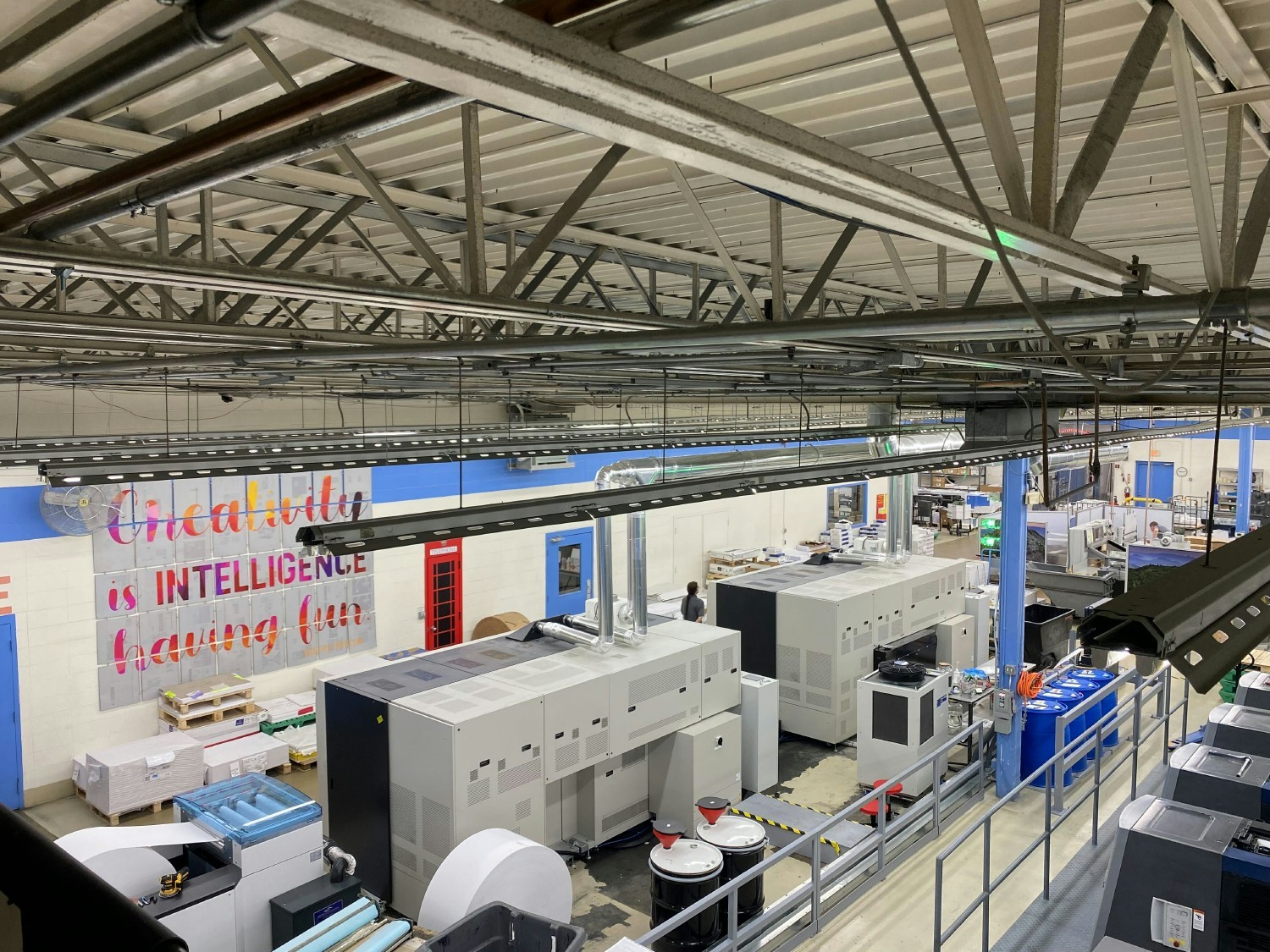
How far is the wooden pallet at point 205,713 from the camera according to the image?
36.3 feet

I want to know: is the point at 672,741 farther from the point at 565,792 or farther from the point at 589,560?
the point at 589,560

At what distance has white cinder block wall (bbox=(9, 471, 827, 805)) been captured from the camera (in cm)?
1032

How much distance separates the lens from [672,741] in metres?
8.73

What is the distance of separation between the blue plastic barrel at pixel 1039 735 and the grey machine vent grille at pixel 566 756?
5.34 m

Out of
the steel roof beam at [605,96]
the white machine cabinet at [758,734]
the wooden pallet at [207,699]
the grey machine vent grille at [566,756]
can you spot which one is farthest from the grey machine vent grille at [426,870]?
the steel roof beam at [605,96]

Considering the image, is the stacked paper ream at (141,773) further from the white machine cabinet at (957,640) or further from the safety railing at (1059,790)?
the white machine cabinet at (957,640)

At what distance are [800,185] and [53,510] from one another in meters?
11.2

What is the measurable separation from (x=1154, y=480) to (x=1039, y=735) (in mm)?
24088

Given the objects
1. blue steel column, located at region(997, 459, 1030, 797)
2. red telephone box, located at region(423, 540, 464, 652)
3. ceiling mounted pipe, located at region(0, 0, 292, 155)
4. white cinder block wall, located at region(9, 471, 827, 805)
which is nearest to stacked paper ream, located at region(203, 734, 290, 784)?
white cinder block wall, located at region(9, 471, 827, 805)

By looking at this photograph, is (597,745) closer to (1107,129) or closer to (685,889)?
(685,889)

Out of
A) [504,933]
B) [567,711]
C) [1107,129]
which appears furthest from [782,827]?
[1107,129]

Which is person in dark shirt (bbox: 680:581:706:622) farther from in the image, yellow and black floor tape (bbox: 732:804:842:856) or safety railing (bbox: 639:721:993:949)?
yellow and black floor tape (bbox: 732:804:842:856)

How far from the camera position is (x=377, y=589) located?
44.8ft

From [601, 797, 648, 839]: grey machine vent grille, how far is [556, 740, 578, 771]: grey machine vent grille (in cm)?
105
